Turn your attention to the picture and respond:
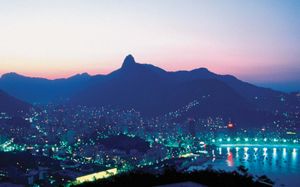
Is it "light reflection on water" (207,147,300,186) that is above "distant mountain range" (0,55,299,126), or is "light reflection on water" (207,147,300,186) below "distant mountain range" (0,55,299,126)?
below

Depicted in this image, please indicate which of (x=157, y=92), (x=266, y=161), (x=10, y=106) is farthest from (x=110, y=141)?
(x=157, y=92)

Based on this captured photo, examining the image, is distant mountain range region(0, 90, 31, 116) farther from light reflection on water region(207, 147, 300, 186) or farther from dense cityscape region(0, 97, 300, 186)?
light reflection on water region(207, 147, 300, 186)

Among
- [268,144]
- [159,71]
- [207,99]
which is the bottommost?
[268,144]

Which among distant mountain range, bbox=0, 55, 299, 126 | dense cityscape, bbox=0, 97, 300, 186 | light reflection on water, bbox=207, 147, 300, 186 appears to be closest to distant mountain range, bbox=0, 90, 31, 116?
dense cityscape, bbox=0, 97, 300, 186

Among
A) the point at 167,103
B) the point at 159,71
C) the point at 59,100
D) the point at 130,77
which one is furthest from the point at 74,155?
the point at 59,100

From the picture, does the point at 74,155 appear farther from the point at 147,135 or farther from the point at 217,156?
the point at 147,135

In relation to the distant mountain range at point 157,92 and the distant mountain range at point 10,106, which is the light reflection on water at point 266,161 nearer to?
the distant mountain range at point 157,92

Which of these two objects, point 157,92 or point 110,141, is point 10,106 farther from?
point 157,92
